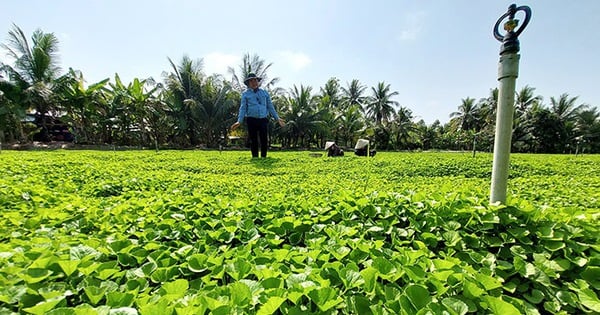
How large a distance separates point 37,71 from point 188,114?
927 cm

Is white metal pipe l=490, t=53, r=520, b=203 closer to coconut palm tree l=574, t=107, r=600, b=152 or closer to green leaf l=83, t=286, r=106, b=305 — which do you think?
green leaf l=83, t=286, r=106, b=305

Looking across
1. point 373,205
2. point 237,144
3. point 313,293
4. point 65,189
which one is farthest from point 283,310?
point 237,144

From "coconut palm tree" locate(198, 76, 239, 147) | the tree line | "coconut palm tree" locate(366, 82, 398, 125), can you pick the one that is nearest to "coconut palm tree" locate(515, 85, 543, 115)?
A: the tree line

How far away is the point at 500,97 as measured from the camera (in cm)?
191

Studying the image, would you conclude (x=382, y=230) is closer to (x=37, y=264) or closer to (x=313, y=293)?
(x=313, y=293)

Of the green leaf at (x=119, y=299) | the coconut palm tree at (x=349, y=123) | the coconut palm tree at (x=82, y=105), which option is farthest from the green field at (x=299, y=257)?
the coconut palm tree at (x=349, y=123)

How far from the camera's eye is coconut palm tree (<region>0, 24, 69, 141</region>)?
17.9 m

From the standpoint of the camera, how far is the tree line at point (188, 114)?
60.6 ft

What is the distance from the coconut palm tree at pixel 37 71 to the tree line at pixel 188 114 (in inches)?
2.0

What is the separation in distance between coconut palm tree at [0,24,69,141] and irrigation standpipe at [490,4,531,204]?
23285 mm

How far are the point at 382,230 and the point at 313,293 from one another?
881mm

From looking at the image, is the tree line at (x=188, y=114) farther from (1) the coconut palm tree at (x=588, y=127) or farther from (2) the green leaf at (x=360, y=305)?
(2) the green leaf at (x=360, y=305)

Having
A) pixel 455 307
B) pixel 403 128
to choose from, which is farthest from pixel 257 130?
pixel 403 128

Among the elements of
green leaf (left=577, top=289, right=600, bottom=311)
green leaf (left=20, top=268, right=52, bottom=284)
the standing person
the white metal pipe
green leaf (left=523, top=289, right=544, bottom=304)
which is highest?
the standing person
